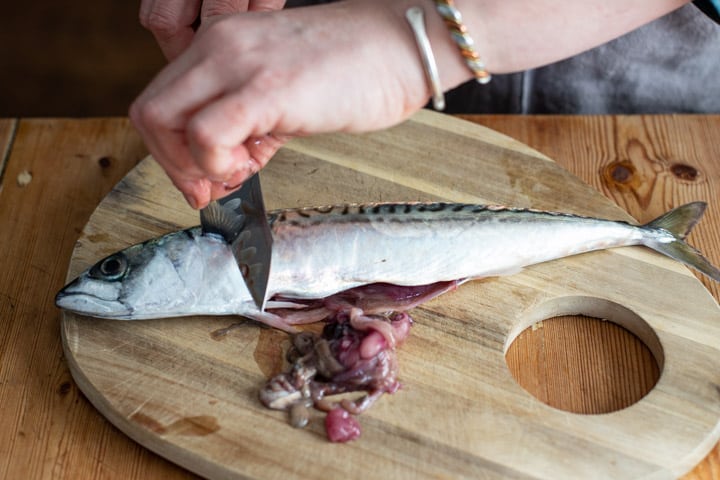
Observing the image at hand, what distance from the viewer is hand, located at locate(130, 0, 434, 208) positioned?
1751 mm

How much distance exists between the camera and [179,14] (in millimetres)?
2334

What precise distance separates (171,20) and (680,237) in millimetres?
1573

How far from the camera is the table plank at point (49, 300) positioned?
206cm

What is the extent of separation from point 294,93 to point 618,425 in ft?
3.58

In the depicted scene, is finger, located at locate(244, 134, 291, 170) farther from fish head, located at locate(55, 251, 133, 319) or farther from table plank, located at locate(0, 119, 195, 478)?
table plank, located at locate(0, 119, 195, 478)

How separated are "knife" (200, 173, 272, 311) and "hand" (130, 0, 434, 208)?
296 mm

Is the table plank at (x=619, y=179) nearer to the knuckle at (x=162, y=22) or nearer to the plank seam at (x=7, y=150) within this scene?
the knuckle at (x=162, y=22)

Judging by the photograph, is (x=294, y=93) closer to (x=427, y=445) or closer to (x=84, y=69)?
(x=427, y=445)

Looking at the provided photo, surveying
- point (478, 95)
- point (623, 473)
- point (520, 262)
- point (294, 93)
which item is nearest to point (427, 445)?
point (623, 473)

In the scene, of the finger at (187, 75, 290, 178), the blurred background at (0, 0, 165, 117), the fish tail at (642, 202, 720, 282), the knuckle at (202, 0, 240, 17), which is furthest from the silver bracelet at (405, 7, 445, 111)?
the blurred background at (0, 0, 165, 117)

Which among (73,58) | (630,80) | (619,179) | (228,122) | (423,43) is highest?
(423,43)

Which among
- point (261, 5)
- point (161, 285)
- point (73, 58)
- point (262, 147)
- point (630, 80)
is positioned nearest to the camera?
point (262, 147)

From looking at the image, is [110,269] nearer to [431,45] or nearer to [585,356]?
[431,45]

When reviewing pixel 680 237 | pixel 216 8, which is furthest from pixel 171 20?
pixel 680 237
